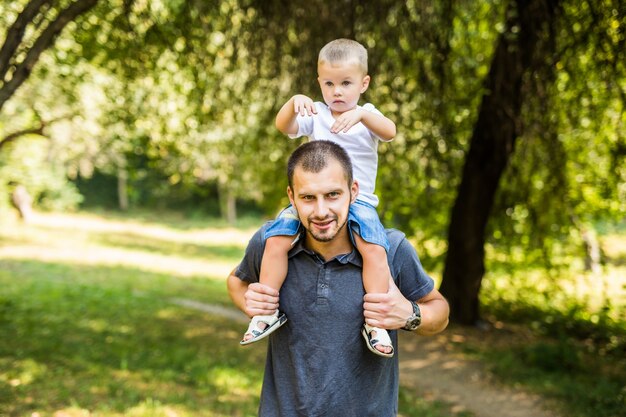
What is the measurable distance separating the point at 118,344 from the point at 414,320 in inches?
254

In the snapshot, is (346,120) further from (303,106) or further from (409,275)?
(409,275)

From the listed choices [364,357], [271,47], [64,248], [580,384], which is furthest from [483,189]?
[64,248]

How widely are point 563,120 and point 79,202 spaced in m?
31.2

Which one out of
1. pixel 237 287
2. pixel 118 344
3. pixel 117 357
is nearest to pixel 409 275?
pixel 237 287

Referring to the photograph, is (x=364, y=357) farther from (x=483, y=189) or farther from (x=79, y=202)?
(x=79, y=202)

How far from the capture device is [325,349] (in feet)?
7.61

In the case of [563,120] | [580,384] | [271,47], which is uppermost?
[271,47]

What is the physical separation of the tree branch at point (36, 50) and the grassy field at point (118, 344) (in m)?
2.54

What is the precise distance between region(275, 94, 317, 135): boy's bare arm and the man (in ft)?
0.74

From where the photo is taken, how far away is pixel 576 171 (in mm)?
9078

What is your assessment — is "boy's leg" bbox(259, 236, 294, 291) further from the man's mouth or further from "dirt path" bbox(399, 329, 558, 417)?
"dirt path" bbox(399, 329, 558, 417)

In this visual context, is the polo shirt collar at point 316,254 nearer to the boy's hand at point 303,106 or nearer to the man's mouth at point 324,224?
the man's mouth at point 324,224

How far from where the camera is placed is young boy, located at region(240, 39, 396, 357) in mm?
2338

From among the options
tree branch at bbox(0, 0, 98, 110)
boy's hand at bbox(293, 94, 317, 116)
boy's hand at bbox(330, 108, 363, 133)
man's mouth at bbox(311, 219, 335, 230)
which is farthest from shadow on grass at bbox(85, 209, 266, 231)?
man's mouth at bbox(311, 219, 335, 230)
